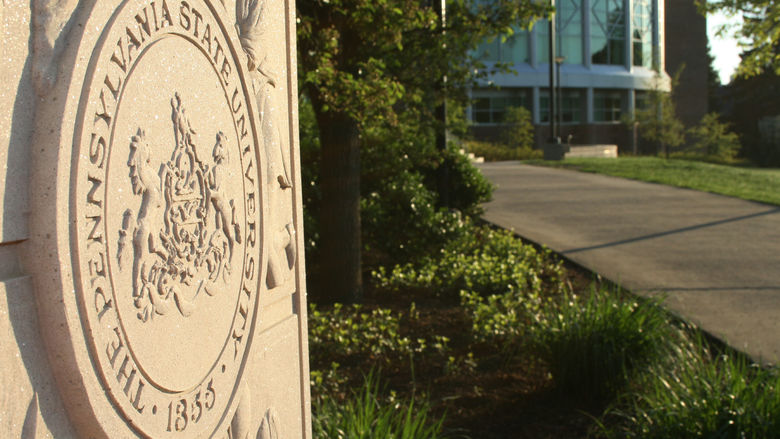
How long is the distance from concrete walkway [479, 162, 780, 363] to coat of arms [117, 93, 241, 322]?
15.4 feet

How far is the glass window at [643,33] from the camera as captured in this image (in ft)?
163

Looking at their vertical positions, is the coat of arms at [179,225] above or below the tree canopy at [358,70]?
below

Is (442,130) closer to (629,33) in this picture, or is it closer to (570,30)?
(570,30)

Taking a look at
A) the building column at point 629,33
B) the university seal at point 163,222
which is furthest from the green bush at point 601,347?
the building column at point 629,33

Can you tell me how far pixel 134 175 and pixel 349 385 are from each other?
3.62m

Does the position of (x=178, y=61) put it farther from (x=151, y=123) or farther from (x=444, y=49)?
(x=444, y=49)

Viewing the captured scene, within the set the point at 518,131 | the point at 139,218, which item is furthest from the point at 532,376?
the point at 518,131

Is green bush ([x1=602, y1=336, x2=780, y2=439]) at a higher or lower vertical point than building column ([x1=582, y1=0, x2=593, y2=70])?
lower

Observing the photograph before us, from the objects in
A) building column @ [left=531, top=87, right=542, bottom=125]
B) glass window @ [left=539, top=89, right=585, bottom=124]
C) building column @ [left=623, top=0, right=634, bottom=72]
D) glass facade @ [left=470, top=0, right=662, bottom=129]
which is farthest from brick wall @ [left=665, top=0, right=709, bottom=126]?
building column @ [left=531, top=87, right=542, bottom=125]

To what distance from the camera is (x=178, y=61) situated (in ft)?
5.36

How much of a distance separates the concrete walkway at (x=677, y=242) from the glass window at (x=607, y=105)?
3555 cm

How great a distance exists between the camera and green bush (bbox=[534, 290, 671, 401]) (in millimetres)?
4492

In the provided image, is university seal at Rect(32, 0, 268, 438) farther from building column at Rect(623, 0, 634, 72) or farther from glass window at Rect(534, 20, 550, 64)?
building column at Rect(623, 0, 634, 72)

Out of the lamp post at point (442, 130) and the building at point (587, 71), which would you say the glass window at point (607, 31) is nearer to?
the building at point (587, 71)
